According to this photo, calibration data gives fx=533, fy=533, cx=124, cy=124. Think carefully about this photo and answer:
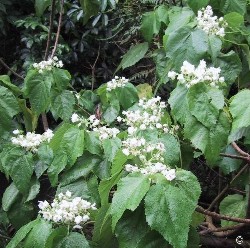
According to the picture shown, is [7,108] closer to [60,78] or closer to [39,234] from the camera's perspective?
[60,78]

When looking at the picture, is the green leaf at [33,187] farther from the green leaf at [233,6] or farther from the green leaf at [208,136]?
the green leaf at [233,6]

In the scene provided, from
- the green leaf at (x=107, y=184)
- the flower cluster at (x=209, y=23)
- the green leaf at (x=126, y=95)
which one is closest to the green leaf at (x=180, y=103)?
the green leaf at (x=107, y=184)

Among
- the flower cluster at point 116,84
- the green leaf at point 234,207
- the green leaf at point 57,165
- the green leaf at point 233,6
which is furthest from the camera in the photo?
the green leaf at point 234,207

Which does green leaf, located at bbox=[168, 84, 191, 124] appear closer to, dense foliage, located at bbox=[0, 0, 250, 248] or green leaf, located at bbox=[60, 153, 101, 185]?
dense foliage, located at bbox=[0, 0, 250, 248]

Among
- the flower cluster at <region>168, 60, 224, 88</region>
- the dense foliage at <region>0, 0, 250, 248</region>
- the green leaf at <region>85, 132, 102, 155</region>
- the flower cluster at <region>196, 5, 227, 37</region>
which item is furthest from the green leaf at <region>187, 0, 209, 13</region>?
the green leaf at <region>85, 132, 102, 155</region>

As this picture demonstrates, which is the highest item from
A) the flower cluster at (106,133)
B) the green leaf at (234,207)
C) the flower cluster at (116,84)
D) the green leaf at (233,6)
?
the green leaf at (233,6)
